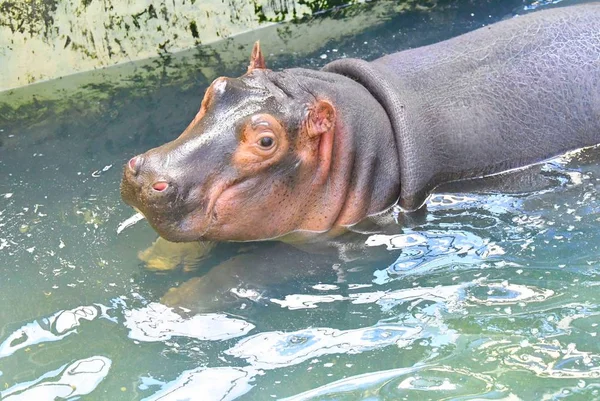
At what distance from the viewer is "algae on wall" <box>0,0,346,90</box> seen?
244 inches

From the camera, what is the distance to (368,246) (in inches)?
168

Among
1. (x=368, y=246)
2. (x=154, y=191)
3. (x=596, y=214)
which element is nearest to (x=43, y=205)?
(x=154, y=191)

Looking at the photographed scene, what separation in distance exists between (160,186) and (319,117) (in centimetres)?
85

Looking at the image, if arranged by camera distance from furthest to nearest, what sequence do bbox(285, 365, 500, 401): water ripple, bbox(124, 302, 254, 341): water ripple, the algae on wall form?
the algae on wall < bbox(124, 302, 254, 341): water ripple < bbox(285, 365, 500, 401): water ripple

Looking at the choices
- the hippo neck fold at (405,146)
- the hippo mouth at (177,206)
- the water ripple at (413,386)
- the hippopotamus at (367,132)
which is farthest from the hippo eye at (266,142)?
the water ripple at (413,386)

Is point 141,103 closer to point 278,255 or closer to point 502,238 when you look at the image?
point 278,255

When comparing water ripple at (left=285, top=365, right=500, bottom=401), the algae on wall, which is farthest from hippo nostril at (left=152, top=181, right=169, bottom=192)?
the algae on wall

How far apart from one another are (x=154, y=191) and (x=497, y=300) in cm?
159

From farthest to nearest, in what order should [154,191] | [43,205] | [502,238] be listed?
1. [43,205]
2. [502,238]
3. [154,191]

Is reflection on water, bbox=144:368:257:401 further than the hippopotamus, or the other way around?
the hippopotamus

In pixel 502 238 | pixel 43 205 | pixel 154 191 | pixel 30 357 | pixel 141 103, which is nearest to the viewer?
pixel 30 357

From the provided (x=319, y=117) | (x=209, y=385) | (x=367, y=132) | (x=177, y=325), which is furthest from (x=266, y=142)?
(x=209, y=385)

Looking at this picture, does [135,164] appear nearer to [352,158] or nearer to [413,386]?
[352,158]

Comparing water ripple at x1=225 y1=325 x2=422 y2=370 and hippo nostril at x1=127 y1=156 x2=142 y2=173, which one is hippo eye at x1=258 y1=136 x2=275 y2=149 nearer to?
hippo nostril at x1=127 y1=156 x2=142 y2=173
